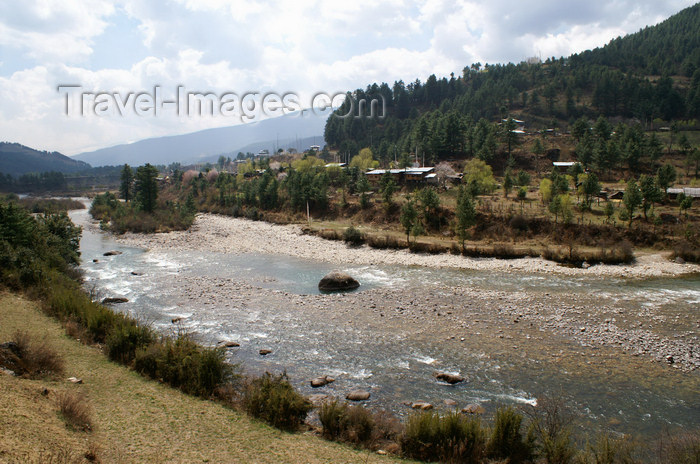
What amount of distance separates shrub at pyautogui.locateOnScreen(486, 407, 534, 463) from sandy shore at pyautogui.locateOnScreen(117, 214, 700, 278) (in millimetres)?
26544

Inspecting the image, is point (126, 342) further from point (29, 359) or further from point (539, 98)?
point (539, 98)

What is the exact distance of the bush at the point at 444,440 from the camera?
11.1 m

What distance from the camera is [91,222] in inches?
3137

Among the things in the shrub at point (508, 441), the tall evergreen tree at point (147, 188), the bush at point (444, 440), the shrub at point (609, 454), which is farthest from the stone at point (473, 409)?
the tall evergreen tree at point (147, 188)

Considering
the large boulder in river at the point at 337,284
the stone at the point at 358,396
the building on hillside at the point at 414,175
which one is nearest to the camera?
the stone at the point at 358,396

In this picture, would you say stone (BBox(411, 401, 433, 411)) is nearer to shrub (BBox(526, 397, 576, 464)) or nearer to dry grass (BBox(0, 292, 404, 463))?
shrub (BBox(526, 397, 576, 464))

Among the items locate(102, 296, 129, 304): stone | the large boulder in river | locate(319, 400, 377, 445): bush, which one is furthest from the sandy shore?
locate(319, 400, 377, 445): bush

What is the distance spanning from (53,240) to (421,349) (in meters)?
31.4

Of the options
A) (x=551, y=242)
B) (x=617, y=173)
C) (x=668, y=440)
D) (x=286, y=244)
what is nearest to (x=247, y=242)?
(x=286, y=244)

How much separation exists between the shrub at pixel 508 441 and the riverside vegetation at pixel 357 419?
1.0 inches

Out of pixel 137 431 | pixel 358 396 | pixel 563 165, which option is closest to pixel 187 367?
pixel 137 431

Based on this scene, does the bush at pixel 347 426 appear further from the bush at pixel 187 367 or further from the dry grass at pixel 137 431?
the bush at pixel 187 367

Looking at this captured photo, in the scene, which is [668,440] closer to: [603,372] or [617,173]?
[603,372]

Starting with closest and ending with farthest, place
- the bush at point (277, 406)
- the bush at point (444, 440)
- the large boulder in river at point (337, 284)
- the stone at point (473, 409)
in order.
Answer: the bush at point (444, 440) → the bush at point (277, 406) → the stone at point (473, 409) → the large boulder in river at point (337, 284)
